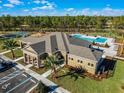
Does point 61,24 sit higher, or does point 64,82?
point 61,24

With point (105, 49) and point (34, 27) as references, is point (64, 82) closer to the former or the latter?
point (105, 49)

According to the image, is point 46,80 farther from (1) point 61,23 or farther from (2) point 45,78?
(1) point 61,23

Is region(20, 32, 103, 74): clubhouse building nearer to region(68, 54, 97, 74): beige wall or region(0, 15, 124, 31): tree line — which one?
region(68, 54, 97, 74): beige wall

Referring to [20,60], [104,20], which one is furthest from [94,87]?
[104,20]

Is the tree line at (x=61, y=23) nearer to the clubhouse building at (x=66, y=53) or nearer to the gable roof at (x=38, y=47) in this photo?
the clubhouse building at (x=66, y=53)

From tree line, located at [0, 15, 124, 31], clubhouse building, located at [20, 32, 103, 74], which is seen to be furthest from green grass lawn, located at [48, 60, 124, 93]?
tree line, located at [0, 15, 124, 31]

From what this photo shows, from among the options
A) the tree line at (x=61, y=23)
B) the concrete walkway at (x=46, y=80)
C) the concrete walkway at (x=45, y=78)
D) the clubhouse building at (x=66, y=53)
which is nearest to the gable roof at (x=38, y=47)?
the clubhouse building at (x=66, y=53)

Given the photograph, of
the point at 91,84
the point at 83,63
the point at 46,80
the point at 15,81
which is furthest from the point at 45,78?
the point at 91,84
